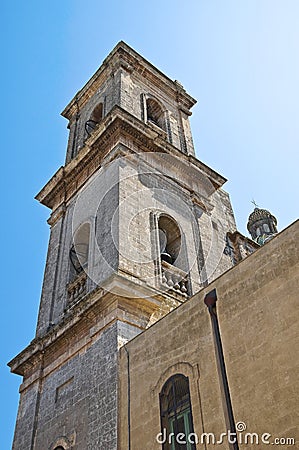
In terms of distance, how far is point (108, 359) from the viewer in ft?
31.1

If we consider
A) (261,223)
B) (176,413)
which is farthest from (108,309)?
(261,223)

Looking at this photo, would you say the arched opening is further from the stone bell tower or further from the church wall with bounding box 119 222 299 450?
the church wall with bounding box 119 222 299 450

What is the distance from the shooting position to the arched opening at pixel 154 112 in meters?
17.9

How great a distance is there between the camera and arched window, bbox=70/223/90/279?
13.5 meters

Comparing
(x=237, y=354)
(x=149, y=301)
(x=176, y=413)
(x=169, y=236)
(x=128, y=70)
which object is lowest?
(x=176, y=413)

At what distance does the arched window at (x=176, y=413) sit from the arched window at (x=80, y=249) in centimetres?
572

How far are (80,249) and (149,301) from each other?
155 inches

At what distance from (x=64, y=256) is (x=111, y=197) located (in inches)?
90.7

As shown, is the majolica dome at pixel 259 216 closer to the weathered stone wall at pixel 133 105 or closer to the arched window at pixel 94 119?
the weathered stone wall at pixel 133 105

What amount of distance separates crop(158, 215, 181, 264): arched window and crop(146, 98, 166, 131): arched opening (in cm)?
547

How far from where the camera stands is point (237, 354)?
719cm

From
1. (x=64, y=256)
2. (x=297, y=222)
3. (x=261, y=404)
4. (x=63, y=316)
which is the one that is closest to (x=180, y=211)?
(x=64, y=256)

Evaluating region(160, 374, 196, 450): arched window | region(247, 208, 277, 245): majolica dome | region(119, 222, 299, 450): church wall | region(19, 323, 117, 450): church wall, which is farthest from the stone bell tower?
region(247, 208, 277, 245): majolica dome

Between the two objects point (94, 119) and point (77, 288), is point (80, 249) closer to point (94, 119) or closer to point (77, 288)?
point (77, 288)
